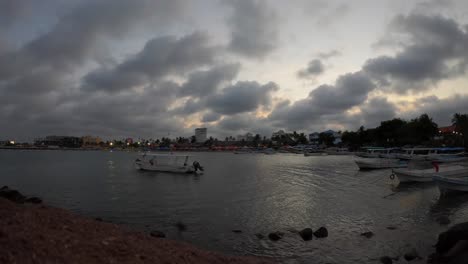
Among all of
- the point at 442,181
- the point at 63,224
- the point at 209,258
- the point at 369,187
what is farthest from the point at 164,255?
the point at 369,187

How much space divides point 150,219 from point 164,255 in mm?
13026

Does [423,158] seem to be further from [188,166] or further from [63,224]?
[63,224]

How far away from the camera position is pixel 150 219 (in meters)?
22.7

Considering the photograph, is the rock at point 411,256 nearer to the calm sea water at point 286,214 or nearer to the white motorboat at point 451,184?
the calm sea water at point 286,214

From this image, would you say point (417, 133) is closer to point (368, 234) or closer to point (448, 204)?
point (448, 204)

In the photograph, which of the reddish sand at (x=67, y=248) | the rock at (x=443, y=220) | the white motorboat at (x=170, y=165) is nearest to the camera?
the reddish sand at (x=67, y=248)

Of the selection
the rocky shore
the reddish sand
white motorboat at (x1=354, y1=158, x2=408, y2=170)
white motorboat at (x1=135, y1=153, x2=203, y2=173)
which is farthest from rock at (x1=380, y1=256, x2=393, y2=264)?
white motorboat at (x1=354, y1=158, x2=408, y2=170)

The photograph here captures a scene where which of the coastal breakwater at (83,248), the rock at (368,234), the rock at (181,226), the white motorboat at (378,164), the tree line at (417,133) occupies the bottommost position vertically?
the rock at (181,226)

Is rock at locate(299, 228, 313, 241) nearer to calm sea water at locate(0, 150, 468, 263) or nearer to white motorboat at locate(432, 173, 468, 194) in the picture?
calm sea water at locate(0, 150, 468, 263)

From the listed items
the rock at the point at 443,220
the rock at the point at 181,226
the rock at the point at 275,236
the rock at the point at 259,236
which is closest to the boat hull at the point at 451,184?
the rock at the point at 443,220

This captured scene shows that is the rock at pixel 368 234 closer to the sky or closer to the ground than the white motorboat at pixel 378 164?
closer to the ground

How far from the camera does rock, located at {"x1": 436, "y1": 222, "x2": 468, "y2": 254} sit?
14258mm

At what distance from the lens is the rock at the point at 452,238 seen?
14.3m

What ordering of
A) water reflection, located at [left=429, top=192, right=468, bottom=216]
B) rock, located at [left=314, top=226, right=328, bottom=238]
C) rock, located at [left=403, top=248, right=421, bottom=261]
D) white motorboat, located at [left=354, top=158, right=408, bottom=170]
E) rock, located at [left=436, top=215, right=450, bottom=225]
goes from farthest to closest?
white motorboat, located at [left=354, top=158, right=408, bottom=170], water reflection, located at [left=429, top=192, right=468, bottom=216], rock, located at [left=436, top=215, right=450, bottom=225], rock, located at [left=314, top=226, right=328, bottom=238], rock, located at [left=403, top=248, right=421, bottom=261]
